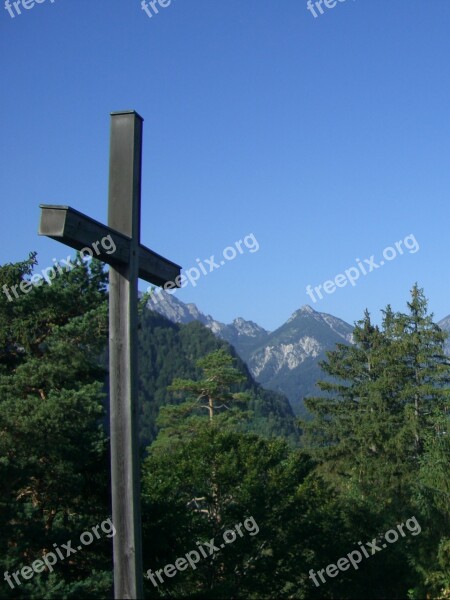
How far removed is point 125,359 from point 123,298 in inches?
11.9

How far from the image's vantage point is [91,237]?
3578mm

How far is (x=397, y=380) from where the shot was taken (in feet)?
118

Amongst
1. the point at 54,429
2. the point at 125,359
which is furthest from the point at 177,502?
the point at 125,359

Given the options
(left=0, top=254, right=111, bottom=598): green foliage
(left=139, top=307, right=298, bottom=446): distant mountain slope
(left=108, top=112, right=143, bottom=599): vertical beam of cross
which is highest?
(left=139, top=307, right=298, bottom=446): distant mountain slope

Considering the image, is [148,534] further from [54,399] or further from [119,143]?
[119,143]

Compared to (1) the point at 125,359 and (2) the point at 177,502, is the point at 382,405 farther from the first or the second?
(1) the point at 125,359

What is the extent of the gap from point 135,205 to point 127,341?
0.71m

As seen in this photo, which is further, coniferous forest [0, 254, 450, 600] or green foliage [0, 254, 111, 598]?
coniferous forest [0, 254, 450, 600]

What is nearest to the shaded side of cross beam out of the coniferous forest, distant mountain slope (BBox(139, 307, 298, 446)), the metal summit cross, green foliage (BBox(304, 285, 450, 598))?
the metal summit cross

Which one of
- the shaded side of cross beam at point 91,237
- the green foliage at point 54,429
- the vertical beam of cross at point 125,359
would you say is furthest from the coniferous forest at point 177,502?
the shaded side of cross beam at point 91,237

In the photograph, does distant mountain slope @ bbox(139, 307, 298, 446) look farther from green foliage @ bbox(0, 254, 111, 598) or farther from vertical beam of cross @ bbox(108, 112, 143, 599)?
vertical beam of cross @ bbox(108, 112, 143, 599)

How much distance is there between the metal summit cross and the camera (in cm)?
355

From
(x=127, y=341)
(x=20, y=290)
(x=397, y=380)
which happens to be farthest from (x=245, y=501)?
(x=397, y=380)

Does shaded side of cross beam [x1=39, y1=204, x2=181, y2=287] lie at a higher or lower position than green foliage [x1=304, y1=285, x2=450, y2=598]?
lower
